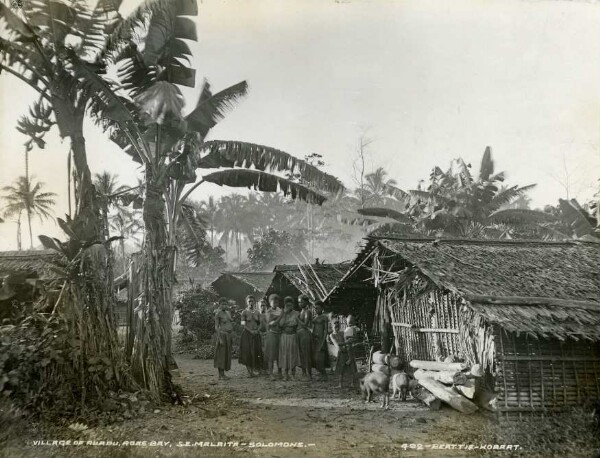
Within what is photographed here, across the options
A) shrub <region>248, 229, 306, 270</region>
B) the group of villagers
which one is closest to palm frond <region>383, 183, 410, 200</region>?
the group of villagers

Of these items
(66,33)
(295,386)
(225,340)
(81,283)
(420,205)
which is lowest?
(295,386)

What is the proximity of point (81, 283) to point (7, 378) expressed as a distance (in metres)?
1.46

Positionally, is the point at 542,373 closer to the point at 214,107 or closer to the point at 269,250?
the point at 214,107

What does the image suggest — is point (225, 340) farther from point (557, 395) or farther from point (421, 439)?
point (557, 395)

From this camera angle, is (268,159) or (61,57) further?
(268,159)

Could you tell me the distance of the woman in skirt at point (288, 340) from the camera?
9805 mm

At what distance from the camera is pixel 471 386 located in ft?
22.3

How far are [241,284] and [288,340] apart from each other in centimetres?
846

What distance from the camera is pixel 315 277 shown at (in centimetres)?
1290

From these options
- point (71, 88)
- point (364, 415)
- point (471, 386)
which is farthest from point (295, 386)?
point (71, 88)

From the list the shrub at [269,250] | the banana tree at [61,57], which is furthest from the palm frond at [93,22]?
the shrub at [269,250]

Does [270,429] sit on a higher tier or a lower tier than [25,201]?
lower

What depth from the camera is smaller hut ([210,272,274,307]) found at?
1681 centimetres

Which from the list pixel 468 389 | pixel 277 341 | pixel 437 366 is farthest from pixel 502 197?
pixel 277 341
